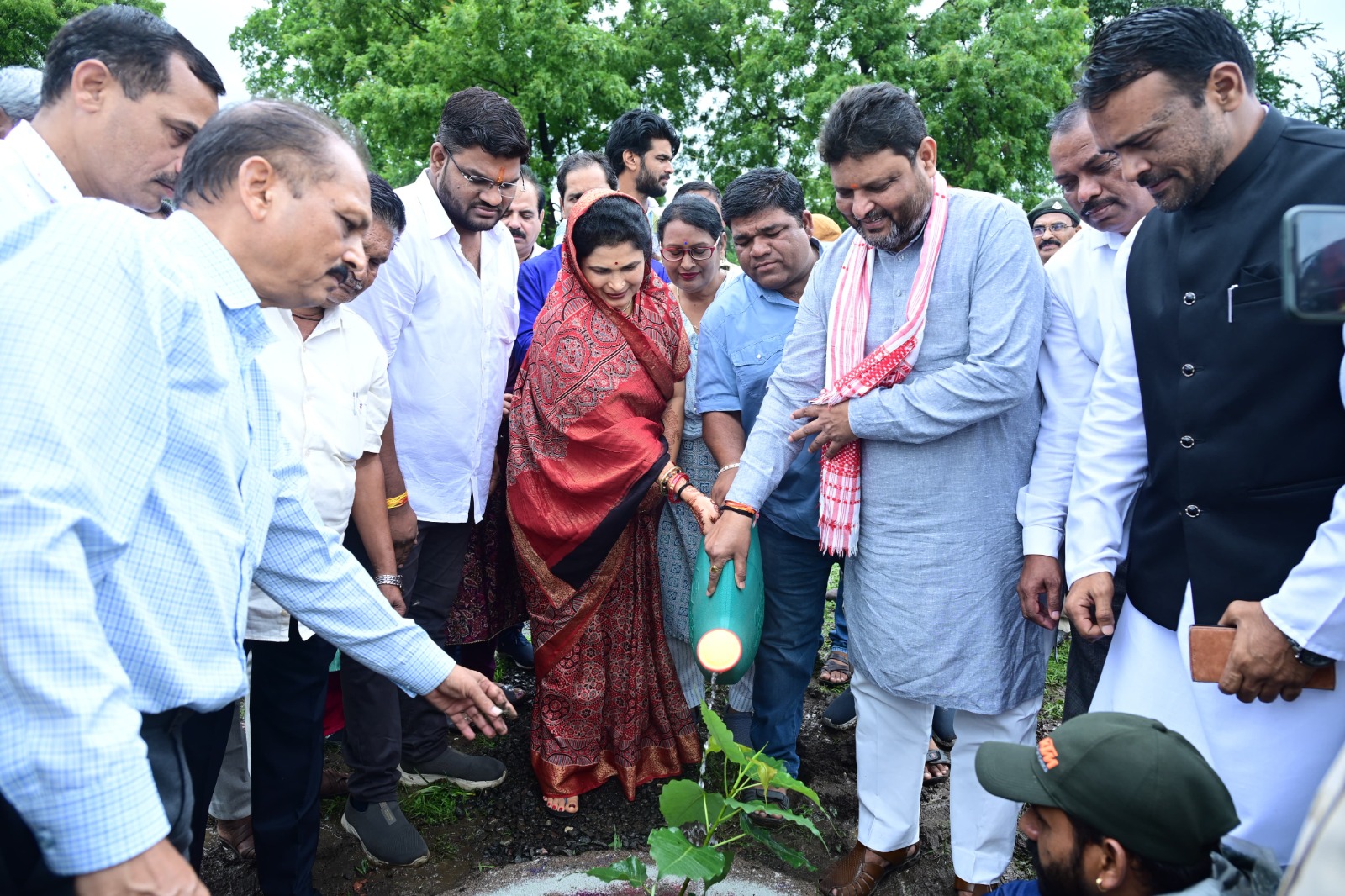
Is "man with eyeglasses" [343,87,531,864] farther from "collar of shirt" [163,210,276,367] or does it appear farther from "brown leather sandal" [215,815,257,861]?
"collar of shirt" [163,210,276,367]

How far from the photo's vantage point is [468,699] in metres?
1.85

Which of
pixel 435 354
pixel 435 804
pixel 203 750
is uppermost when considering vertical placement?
pixel 435 354

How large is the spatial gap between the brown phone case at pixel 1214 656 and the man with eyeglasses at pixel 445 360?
7.36 feet

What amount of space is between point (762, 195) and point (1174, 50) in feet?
4.67

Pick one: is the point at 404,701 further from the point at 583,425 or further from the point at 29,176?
the point at 29,176

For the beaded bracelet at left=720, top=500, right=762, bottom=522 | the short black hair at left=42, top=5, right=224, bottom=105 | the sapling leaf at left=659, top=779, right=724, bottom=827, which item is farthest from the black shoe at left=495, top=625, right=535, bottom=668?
the short black hair at left=42, top=5, right=224, bottom=105

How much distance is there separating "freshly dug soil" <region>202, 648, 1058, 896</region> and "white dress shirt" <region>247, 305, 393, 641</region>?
0.89 metres

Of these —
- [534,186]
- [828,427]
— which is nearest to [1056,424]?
[828,427]

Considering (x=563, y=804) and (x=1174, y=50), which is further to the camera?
(x=563, y=804)

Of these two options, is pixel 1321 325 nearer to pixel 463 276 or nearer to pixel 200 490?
pixel 200 490

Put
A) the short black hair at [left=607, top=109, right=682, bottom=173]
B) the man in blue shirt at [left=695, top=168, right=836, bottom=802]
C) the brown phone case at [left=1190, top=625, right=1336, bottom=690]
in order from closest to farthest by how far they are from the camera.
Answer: the brown phone case at [left=1190, top=625, right=1336, bottom=690] → the man in blue shirt at [left=695, top=168, right=836, bottom=802] → the short black hair at [left=607, top=109, right=682, bottom=173]

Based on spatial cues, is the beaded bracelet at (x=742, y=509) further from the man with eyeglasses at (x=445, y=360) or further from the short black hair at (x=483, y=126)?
the short black hair at (x=483, y=126)

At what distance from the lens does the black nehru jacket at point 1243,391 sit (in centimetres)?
174

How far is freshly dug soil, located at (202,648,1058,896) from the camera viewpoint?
2674 millimetres
